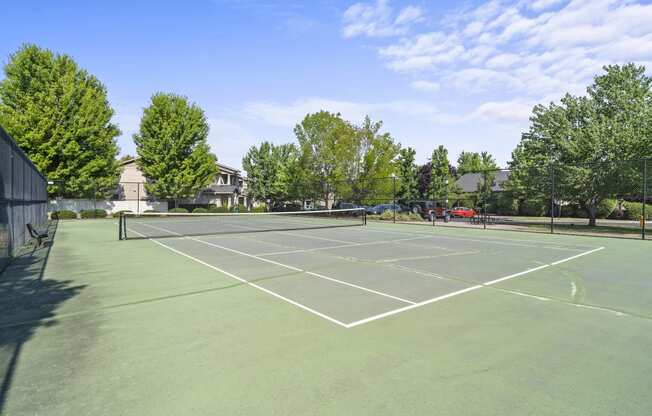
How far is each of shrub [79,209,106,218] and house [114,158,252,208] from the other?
7231 millimetres

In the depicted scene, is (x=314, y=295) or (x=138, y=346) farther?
(x=314, y=295)

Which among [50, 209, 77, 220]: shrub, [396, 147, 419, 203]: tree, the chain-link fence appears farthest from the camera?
[396, 147, 419, 203]: tree

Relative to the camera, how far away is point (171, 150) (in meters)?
40.5

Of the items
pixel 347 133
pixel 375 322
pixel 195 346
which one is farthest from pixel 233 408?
pixel 347 133

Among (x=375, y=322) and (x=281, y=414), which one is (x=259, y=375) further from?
(x=375, y=322)

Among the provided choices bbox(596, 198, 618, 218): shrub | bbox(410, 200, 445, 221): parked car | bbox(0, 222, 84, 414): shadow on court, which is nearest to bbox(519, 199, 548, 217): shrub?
bbox(596, 198, 618, 218): shrub

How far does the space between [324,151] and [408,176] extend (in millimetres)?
17075

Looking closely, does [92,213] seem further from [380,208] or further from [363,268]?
[363,268]

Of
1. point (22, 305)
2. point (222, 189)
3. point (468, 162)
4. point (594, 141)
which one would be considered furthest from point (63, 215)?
point (468, 162)

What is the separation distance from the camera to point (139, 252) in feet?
39.6

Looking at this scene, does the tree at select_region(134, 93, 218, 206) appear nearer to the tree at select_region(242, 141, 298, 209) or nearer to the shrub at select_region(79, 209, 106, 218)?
the shrub at select_region(79, 209, 106, 218)

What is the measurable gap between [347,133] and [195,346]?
3056 centimetres

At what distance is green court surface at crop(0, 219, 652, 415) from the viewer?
3.10 m

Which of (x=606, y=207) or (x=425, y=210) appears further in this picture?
(x=606, y=207)
